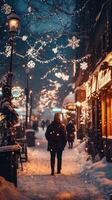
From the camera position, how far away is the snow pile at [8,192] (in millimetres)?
10555

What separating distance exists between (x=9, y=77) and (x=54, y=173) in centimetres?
388

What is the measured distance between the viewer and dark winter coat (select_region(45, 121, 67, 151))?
645 inches

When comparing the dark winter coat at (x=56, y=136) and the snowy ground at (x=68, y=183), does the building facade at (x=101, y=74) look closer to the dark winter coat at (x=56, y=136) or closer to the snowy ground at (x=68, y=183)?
the snowy ground at (x=68, y=183)

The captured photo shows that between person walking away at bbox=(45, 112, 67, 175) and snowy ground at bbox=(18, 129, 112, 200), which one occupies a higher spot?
person walking away at bbox=(45, 112, 67, 175)

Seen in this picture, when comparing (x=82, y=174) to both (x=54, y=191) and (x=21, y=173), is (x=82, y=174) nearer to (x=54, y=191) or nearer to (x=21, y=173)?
(x=21, y=173)

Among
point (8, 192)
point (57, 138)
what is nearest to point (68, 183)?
point (57, 138)

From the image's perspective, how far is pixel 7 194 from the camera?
35.3 ft

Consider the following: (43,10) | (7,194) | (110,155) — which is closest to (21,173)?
(110,155)

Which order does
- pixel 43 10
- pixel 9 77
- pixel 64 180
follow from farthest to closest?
1. pixel 43 10
2. pixel 9 77
3. pixel 64 180

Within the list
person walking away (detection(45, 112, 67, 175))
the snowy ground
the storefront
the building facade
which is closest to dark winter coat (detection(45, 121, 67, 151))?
person walking away (detection(45, 112, 67, 175))

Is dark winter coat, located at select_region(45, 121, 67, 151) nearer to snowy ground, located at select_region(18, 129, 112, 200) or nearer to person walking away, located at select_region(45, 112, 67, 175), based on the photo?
person walking away, located at select_region(45, 112, 67, 175)

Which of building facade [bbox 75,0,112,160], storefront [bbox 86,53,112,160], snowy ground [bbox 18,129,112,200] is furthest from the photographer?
building facade [bbox 75,0,112,160]

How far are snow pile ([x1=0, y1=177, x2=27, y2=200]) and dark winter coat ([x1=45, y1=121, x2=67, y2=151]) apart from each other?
458 cm

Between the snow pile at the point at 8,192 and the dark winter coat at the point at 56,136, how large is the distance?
15.0ft
